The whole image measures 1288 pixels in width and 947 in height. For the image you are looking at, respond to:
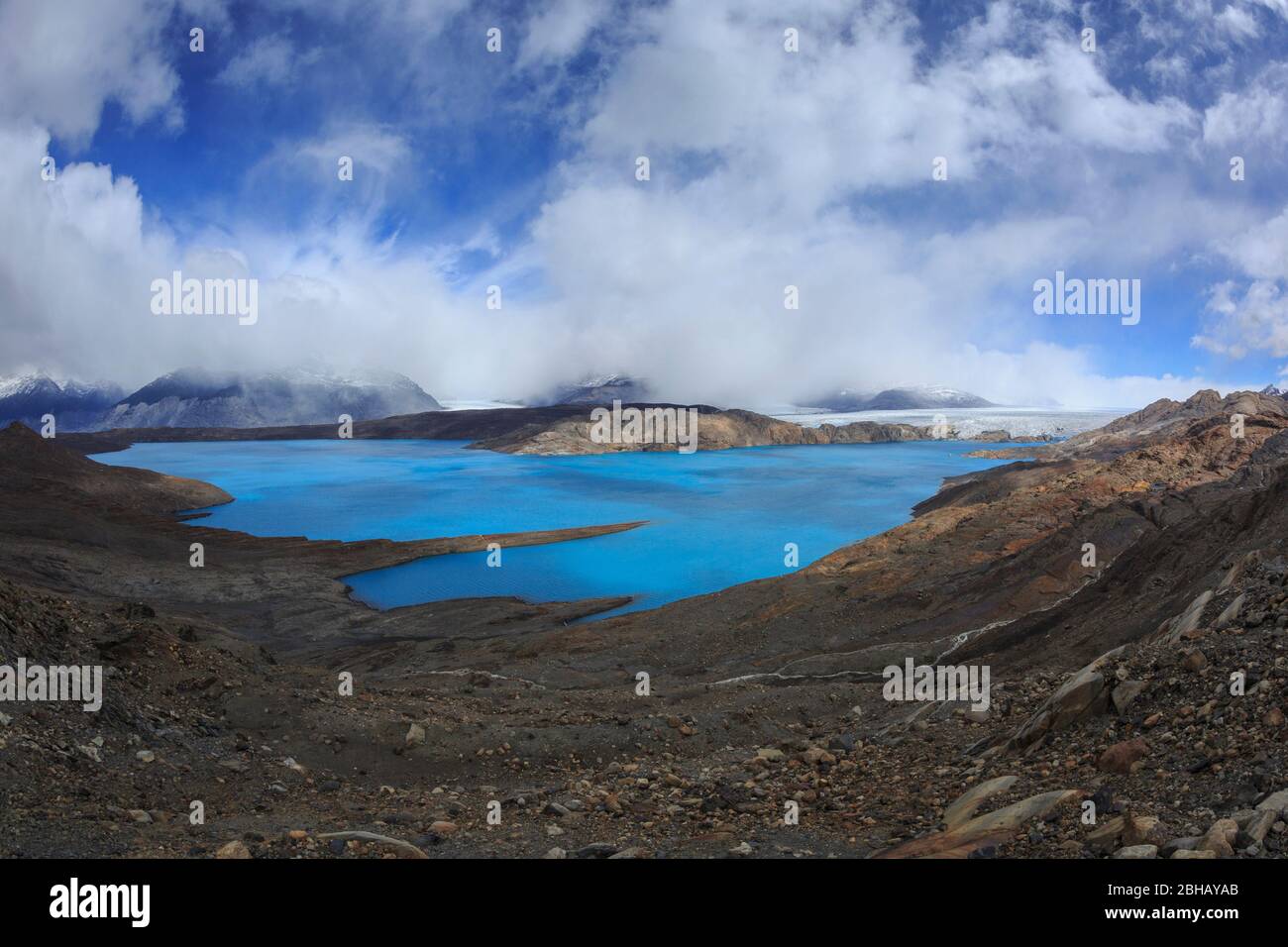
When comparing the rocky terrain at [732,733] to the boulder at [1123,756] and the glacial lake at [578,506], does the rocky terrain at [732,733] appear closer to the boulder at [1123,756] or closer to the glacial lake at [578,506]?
the boulder at [1123,756]

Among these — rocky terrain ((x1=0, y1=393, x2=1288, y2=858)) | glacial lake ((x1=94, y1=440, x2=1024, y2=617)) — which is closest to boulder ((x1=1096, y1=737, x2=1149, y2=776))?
rocky terrain ((x1=0, y1=393, x2=1288, y2=858))

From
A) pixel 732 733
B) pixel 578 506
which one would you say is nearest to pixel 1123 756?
pixel 732 733

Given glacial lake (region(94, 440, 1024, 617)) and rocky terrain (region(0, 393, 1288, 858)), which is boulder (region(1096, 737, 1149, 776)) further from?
glacial lake (region(94, 440, 1024, 617))

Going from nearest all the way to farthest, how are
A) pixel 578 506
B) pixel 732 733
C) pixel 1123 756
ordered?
1. pixel 1123 756
2. pixel 732 733
3. pixel 578 506

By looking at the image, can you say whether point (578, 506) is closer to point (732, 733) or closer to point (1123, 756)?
point (732, 733)

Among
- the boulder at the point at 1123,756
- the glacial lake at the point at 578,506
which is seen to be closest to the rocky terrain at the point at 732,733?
the boulder at the point at 1123,756
